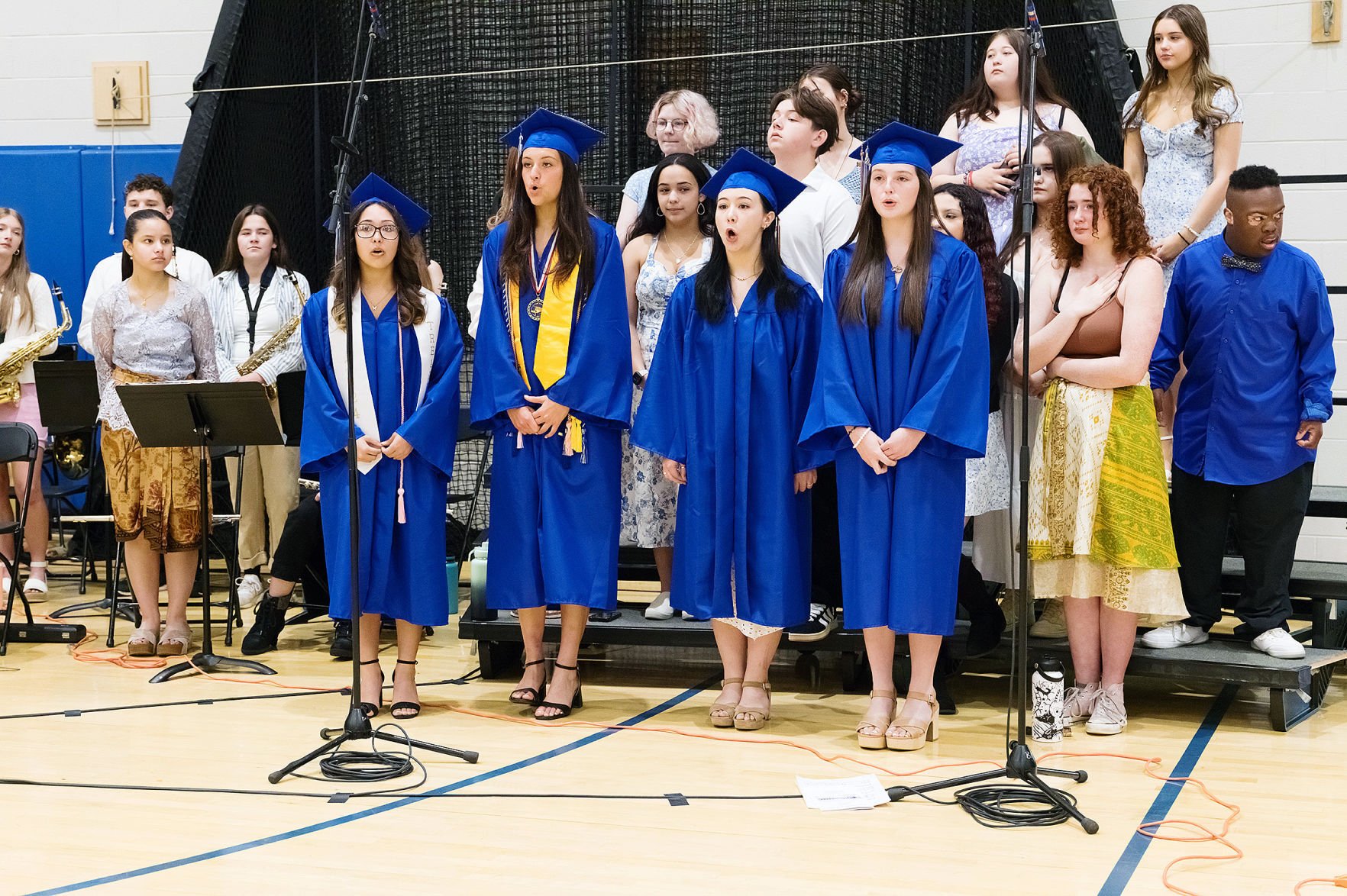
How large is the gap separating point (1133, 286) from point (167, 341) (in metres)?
3.39

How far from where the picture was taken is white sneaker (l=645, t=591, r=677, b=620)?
4.94 meters

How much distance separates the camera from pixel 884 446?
3.94 m

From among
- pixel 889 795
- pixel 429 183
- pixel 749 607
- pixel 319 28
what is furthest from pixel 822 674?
pixel 319 28

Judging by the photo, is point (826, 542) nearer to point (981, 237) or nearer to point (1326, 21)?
point (981, 237)

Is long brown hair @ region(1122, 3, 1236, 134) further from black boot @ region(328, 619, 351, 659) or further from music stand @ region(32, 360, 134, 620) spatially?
music stand @ region(32, 360, 134, 620)

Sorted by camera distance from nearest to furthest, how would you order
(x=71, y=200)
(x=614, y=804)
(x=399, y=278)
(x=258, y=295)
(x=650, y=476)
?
(x=614, y=804) < (x=399, y=278) < (x=650, y=476) < (x=258, y=295) < (x=71, y=200)

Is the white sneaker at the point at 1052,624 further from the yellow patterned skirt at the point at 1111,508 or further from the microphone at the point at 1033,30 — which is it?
the microphone at the point at 1033,30

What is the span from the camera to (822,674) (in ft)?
16.7

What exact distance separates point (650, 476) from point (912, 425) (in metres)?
1.08

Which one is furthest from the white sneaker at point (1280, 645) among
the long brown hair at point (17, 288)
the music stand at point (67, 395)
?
the long brown hair at point (17, 288)

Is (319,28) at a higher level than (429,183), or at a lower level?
higher

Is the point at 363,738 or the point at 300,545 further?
the point at 300,545

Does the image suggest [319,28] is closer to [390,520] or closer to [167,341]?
[167,341]

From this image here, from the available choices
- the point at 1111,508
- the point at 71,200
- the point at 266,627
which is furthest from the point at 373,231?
the point at 71,200
